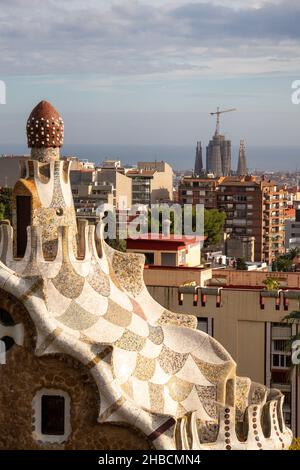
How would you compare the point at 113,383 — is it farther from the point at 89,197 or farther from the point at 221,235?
the point at 89,197

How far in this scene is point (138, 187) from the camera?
15738 cm

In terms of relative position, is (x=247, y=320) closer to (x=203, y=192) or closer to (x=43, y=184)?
(x=43, y=184)

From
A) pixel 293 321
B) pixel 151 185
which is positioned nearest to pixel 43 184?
pixel 293 321

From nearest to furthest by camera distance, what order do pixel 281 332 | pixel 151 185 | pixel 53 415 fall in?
1. pixel 53 415
2. pixel 281 332
3. pixel 151 185

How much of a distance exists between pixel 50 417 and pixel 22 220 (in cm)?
306

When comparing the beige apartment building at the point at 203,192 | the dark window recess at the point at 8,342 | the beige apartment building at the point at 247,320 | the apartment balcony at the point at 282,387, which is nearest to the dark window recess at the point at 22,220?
the dark window recess at the point at 8,342

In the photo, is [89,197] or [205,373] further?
[89,197]

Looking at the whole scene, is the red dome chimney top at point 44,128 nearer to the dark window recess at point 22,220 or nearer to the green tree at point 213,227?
the dark window recess at point 22,220

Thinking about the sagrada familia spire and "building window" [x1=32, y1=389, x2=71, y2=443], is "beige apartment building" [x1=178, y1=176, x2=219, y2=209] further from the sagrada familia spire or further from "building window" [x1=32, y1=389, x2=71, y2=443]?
"building window" [x1=32, y1=389, x2=71, y2=443]

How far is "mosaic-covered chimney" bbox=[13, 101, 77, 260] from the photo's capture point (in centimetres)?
1956

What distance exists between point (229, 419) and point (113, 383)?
1968mm

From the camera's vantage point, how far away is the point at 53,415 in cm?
1822

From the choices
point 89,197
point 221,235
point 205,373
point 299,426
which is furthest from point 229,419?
point 89,197
